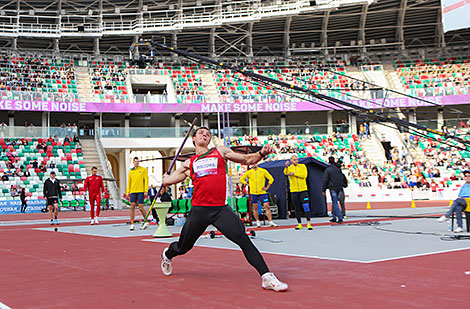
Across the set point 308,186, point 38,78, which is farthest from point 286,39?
point 308,186

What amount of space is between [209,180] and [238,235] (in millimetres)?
713

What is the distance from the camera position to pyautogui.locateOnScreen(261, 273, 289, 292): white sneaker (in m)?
4.97

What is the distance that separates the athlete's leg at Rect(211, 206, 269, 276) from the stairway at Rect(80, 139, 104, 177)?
31.4m

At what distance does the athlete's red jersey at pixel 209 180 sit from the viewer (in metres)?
5.70

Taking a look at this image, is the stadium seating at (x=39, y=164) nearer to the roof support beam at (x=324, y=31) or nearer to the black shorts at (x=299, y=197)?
the black shorts at (x=299, y=197)

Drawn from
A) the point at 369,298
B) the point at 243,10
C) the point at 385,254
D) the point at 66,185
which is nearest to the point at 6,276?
the point at 369,298

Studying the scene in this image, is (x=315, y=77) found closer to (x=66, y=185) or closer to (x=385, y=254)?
(x=66, y=185)

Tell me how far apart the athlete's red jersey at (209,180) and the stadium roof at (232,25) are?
3797 centimetres

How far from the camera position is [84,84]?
43.8 m

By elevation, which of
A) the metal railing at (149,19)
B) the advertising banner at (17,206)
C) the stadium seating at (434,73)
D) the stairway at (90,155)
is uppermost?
the metal railing at (149,19)

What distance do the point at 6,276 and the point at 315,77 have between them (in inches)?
1652

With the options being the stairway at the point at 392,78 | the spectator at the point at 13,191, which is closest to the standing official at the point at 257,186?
the spectator at the point at 13,191

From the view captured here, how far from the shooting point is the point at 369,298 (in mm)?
4621

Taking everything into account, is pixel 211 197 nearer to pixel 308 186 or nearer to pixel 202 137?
→ pixel 202 137
